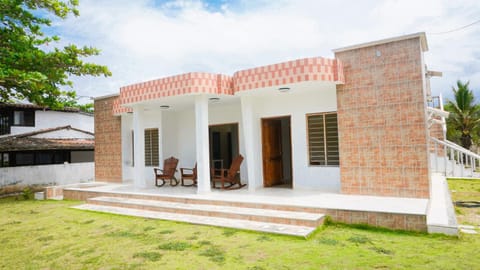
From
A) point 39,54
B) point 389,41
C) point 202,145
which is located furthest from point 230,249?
point 39,54

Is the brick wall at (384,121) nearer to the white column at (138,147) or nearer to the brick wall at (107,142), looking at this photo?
the white column at (138,147)

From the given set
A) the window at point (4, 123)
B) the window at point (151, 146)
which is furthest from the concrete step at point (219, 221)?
the window at point (4, 123)

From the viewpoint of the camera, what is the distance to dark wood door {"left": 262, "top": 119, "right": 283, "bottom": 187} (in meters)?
9.02

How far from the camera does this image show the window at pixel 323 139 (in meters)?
7.88

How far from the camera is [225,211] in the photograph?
649 cm

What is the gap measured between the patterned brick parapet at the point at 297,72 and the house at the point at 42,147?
12.8 m

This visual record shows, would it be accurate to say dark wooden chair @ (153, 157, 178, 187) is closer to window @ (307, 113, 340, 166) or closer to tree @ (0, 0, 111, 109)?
window @ (307, 113, 340, 166)

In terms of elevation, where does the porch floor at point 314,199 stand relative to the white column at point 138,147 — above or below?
below

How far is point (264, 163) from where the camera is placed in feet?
29.5

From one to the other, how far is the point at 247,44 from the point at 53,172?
11.7m

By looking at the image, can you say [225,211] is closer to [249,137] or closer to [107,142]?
[249,137]

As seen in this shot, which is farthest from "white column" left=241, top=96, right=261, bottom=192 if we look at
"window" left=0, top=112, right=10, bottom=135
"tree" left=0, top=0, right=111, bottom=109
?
"window" left=0, top=112, right=10, bottom=135

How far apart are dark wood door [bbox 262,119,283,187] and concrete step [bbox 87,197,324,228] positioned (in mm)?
2410

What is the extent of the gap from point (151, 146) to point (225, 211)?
668 centimetres
